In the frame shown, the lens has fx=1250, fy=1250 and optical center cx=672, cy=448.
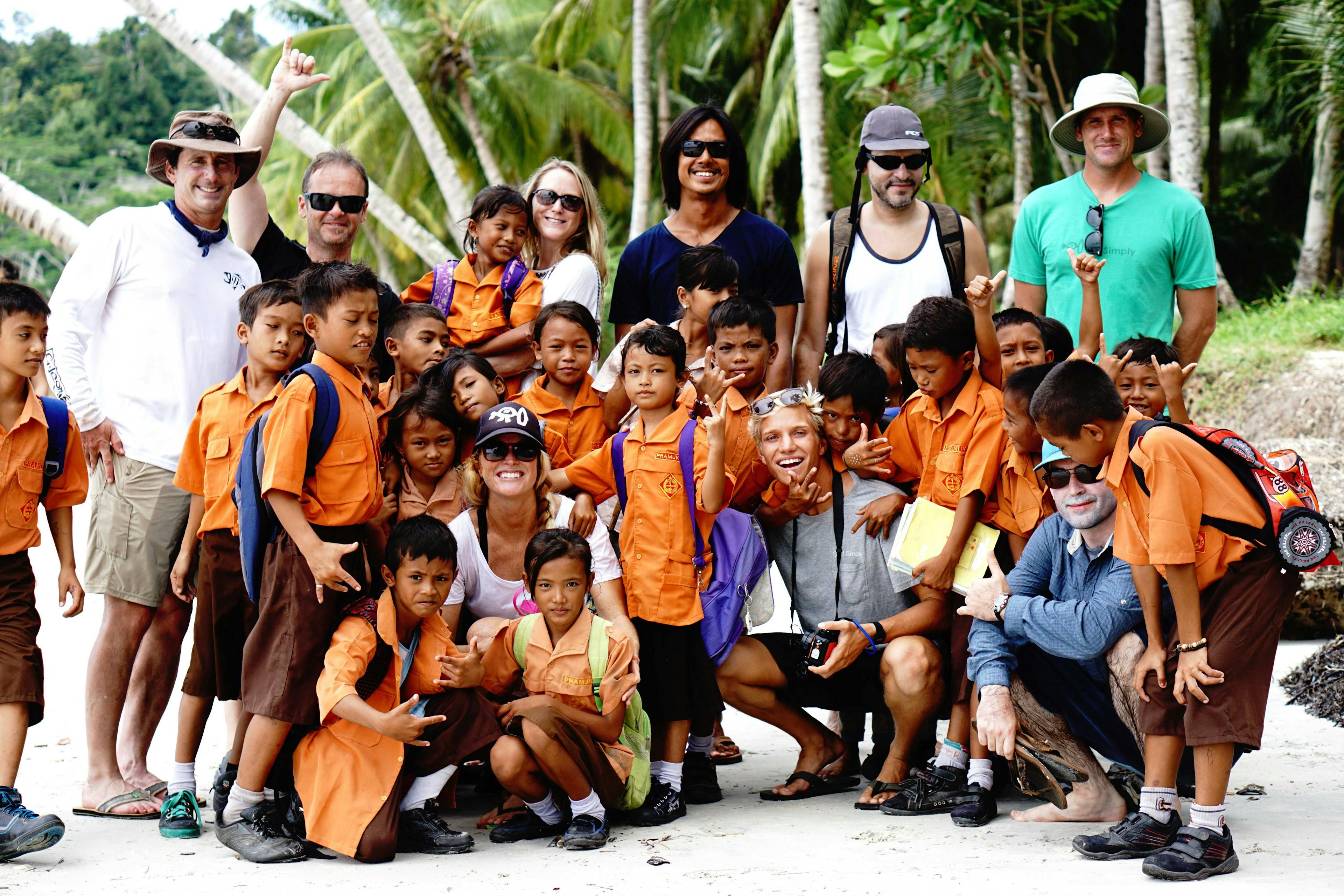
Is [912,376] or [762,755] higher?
[912,376]

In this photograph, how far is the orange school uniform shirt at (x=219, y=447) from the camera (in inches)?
177

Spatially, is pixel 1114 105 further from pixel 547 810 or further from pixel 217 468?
pixel 217 468

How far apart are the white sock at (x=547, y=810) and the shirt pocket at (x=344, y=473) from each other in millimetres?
1221

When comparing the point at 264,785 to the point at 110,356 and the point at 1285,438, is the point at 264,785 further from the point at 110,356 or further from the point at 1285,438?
the point at 1285,438

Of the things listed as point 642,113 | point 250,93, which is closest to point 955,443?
point 250,93

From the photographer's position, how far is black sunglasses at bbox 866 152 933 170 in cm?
527

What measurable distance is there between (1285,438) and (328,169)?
656cm

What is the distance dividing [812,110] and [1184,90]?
9.14 ft

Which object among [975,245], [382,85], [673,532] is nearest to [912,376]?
[975,245]

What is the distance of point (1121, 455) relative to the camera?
3969 mm

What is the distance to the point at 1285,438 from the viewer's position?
8.48 m

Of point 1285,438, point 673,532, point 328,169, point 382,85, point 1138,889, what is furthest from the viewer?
point 382,85

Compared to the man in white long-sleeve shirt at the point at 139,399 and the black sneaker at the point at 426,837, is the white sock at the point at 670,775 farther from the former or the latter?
the man in white long-sleeve shirt at the point at 139,399

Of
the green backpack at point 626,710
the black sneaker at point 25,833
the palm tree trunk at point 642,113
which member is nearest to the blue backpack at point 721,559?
the green backpack at point 626,710
